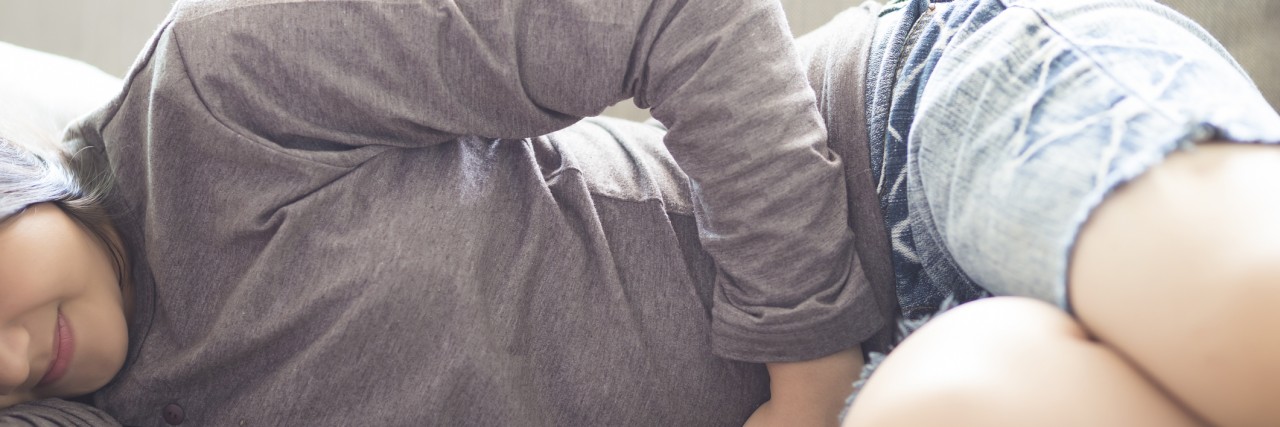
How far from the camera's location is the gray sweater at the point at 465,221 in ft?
1.87

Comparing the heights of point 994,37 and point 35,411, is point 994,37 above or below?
above

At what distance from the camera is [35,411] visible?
1.90ft

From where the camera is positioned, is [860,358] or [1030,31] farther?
[860,358]

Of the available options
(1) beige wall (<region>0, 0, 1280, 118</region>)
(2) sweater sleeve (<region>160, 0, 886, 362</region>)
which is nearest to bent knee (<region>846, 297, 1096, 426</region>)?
(2) sweater sleeve (<region>160, 0, 886, 362</region>)

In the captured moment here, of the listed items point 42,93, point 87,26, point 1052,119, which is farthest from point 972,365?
point 87,26

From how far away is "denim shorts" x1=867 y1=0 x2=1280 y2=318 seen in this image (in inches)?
16.4

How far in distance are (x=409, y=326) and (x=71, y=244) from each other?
214 mm

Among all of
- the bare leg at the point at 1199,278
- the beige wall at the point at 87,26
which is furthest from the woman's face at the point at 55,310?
the beige wall at the point at 87,26

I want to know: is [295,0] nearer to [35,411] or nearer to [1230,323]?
[35,411]

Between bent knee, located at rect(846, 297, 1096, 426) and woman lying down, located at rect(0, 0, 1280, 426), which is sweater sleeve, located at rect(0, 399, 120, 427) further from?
bent knee, located at rect(846, 297, 1096, 426)

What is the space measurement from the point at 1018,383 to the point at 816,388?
0.21 metres

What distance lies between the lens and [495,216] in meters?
0.62

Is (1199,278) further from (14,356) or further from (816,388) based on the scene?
(14,356)

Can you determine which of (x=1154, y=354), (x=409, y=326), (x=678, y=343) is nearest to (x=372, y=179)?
(x=409, y=326)
